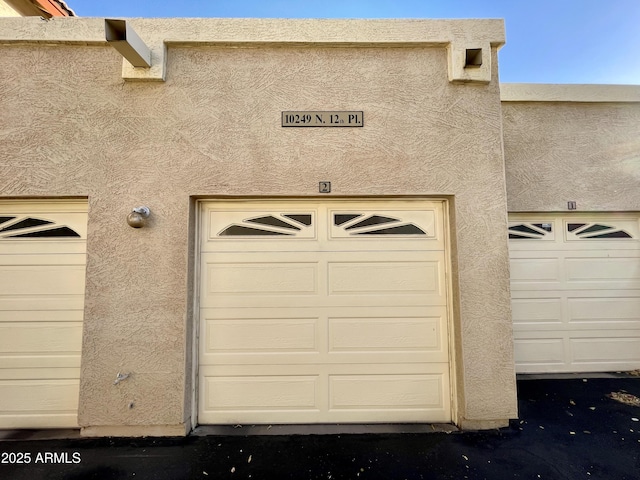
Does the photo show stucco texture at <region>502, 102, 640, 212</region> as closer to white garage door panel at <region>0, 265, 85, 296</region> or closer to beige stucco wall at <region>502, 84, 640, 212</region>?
beige stucco wall at <region>502, 84, 640, 212</region>

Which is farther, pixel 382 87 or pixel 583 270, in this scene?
pixel 583 270

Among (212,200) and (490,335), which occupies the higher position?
(212,200)

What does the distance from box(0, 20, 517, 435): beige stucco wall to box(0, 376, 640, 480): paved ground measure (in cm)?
26

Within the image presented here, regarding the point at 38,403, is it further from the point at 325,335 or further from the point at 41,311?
the point at 325,335

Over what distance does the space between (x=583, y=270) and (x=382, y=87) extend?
13.8ft

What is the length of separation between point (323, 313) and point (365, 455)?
1448 mm

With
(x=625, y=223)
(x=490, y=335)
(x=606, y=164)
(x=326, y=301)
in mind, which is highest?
(x=606, y=164)

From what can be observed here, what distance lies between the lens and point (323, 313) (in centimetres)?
361

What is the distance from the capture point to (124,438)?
10.6 ft

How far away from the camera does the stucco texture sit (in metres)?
4.61

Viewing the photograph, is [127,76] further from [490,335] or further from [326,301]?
[490,335]

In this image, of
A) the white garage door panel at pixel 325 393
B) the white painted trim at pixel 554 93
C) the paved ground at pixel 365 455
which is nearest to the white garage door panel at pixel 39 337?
the paved ground at pixel 365 455

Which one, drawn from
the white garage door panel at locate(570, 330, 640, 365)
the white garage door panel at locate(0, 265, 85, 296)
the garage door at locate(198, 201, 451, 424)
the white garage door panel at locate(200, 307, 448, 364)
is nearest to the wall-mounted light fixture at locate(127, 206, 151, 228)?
the garage door at locate(198, 201, 451, 424)

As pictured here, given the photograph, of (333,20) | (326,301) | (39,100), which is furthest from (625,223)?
(39,100)
